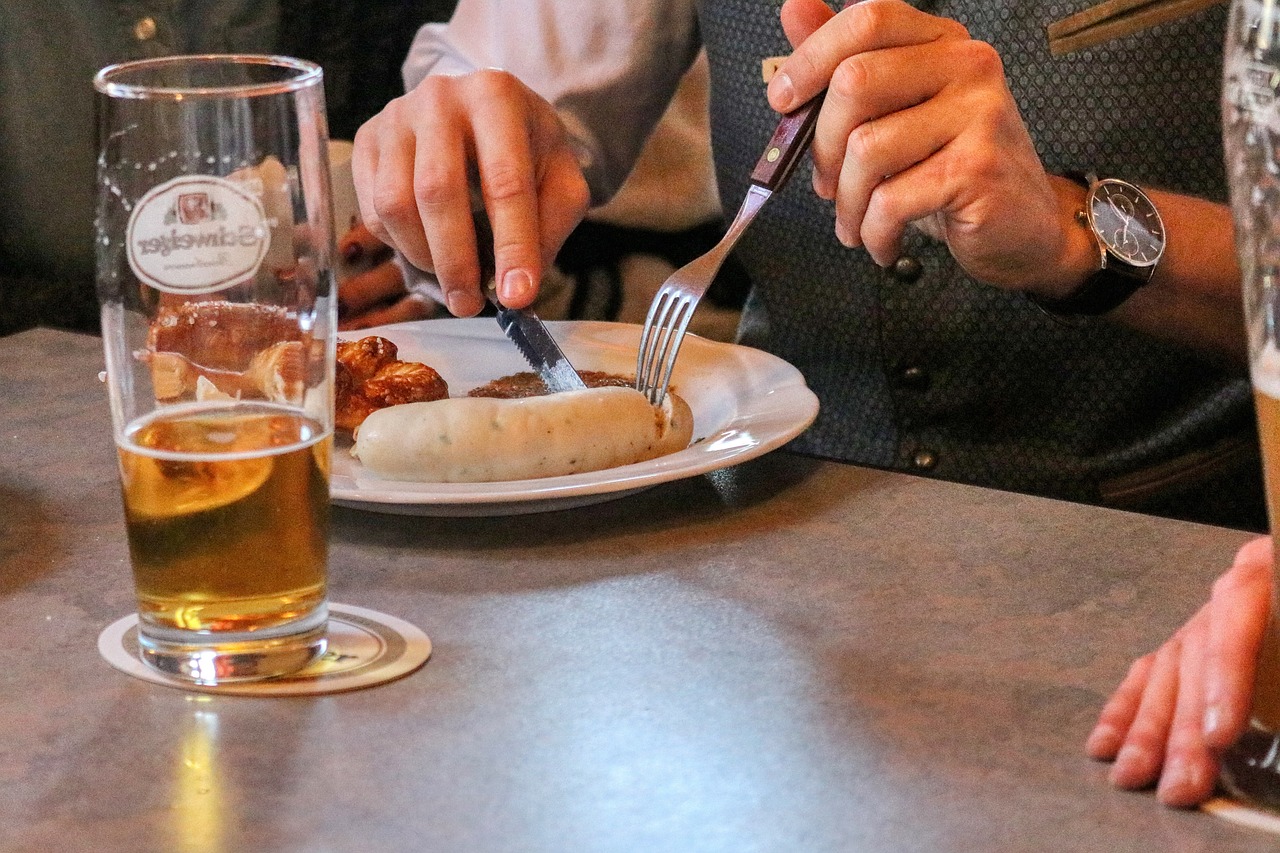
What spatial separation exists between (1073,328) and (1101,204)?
27cm

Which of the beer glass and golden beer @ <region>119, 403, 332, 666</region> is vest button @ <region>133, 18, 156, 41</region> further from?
the beer glass

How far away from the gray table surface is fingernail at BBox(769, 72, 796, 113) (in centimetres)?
Answer: 32

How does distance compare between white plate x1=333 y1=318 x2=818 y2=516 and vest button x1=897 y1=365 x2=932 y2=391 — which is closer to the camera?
white plate x1=333 y1=318 x2=818 y2=516

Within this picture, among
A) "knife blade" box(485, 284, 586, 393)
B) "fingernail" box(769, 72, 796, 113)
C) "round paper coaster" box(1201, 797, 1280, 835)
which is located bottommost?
"round paper coaster" box(1201, 797, 1280, 835)

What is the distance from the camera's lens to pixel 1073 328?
1.61 metres

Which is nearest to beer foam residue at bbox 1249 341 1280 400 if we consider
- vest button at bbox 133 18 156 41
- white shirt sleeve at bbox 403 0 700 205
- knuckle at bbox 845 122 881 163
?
knuckle at bbox 845 122 881 163

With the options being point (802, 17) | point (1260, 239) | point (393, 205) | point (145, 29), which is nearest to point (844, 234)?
point (802, 17)

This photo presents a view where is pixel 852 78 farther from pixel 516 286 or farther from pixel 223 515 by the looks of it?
pixel 223 515

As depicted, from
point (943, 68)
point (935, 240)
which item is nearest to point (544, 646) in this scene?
point (943, 68)

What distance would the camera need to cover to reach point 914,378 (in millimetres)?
1670

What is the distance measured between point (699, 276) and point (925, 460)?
0.56 m

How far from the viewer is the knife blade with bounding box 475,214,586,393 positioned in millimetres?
1227

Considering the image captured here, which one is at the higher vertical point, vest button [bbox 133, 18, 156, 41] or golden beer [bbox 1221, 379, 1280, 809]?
vest button [bbox 133, 18, 156, 41]

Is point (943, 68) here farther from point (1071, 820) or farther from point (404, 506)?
point (1071, 820)
